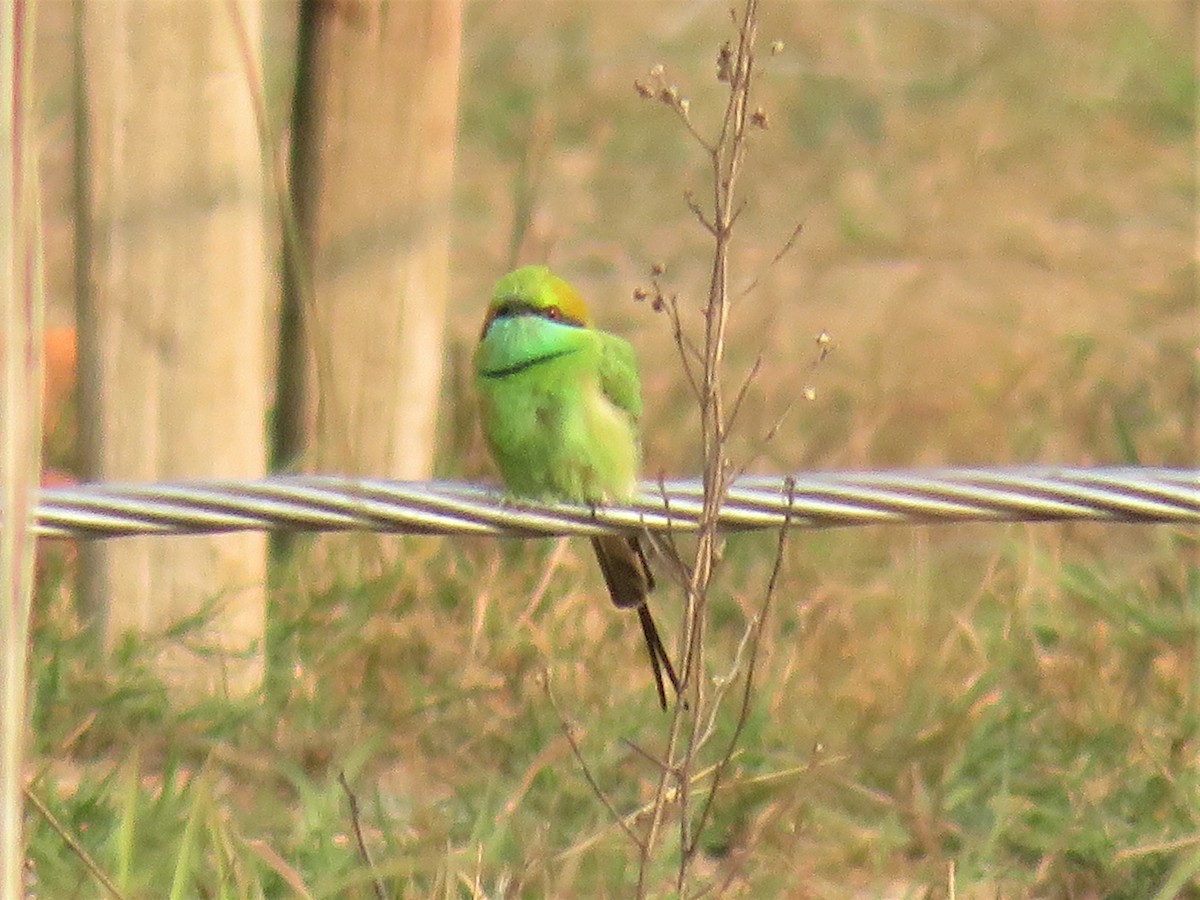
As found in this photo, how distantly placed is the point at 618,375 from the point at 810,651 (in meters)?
1.04

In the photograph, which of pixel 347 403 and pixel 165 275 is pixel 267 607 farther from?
pixel 165 275

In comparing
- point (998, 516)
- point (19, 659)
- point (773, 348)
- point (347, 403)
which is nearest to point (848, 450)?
point (773, 348)

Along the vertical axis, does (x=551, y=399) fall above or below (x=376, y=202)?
below

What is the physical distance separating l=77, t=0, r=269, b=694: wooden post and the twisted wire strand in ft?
3.96

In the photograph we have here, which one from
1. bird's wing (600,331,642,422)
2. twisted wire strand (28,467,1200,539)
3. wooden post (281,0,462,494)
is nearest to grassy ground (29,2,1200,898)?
wooden post (281,0,462,494)

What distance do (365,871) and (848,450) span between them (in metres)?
2.28

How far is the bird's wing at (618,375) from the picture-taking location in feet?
8.93

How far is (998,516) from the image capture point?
2004mm

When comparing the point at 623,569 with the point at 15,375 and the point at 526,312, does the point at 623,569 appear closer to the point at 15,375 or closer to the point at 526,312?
the point at 526,312

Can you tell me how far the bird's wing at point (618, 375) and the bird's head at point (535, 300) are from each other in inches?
2.1

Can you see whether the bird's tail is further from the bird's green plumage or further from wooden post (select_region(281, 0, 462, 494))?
wooden post (select_region(281, 0, 462, 494))

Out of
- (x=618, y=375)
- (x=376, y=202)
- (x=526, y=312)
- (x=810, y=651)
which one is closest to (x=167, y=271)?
(x=376, y=202)

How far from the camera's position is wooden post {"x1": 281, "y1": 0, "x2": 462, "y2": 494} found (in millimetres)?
3588

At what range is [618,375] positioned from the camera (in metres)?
2.73
